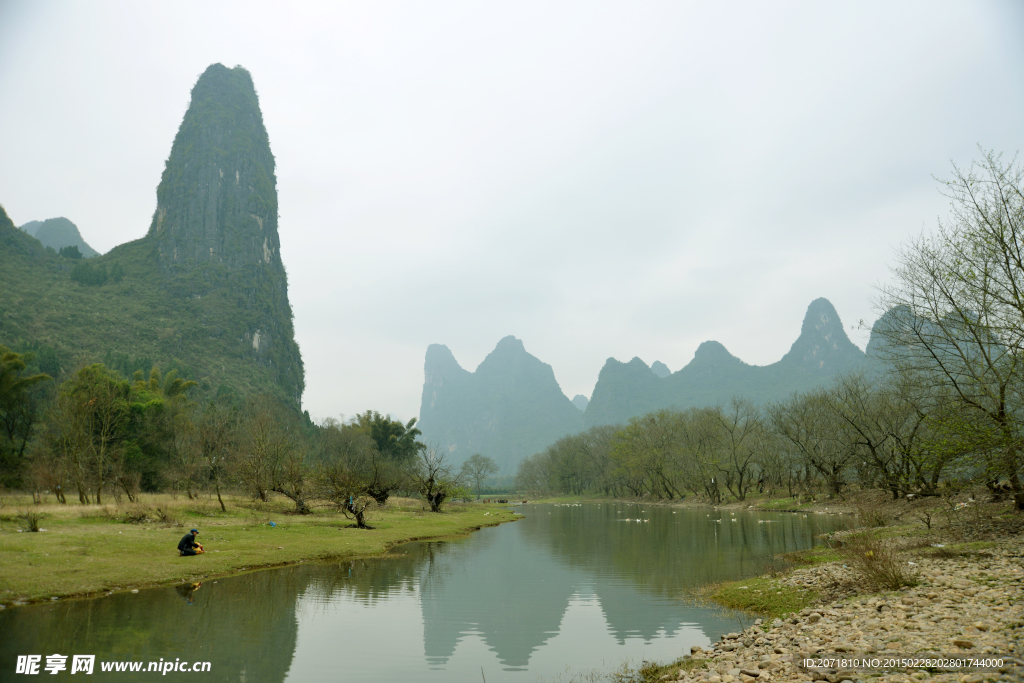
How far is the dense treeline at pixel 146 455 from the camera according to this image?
126ft

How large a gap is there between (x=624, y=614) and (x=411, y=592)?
7.71 meters

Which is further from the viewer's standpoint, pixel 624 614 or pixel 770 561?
pixel 770 561

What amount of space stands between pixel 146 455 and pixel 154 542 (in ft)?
124

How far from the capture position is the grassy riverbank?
1661 cm

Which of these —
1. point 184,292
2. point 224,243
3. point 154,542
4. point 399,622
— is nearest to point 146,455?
point 154,542

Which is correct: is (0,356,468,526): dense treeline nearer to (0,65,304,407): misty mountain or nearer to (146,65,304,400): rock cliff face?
(0,65,304,407): misty mountain

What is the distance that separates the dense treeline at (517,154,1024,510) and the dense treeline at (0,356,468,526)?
3243cm

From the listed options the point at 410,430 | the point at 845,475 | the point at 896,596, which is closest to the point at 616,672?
the point at 896,596

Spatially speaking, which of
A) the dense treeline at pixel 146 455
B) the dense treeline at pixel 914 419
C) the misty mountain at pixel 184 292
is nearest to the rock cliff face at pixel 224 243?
the misty mountain at pixel 184 292

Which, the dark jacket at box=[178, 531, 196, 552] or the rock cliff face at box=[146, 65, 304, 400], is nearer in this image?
the dark jacket at box=[178, 531, 196, 552]

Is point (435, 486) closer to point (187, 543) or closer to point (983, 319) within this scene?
point (187, 543)

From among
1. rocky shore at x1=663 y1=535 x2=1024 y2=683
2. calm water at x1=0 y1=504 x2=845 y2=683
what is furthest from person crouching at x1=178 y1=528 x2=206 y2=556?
rocky shore at x1=663 y1=535 x2=1024 y2=683

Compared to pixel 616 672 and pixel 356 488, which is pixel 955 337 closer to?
pixel 616 672

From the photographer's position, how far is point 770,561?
22.5 metres
